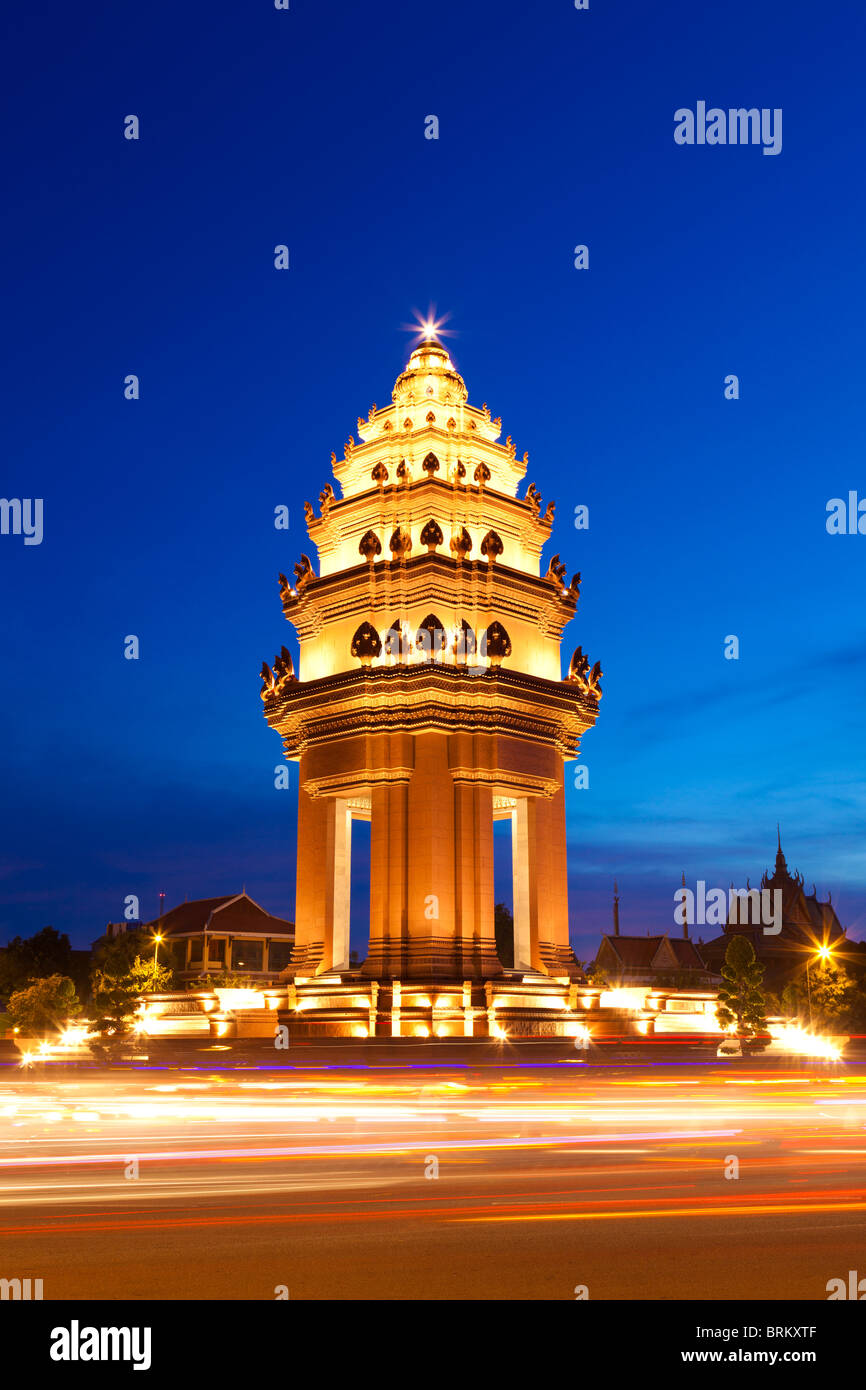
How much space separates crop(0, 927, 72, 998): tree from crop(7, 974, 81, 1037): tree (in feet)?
35.5

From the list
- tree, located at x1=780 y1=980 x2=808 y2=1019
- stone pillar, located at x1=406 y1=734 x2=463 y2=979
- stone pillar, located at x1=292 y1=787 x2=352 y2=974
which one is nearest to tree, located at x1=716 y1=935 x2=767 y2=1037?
stone pillar, located at x1=406 y1=734 x2=463 y2=979

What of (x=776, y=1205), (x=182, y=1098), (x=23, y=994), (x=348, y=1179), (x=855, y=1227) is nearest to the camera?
(x=855, y=1227)

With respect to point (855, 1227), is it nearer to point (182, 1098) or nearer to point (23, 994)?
point (182, 1098)

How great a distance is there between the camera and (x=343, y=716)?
4809cm

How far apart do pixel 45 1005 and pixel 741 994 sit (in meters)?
33.9

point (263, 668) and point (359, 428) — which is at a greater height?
point (359, 428)

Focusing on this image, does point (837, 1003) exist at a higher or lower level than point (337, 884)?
lower

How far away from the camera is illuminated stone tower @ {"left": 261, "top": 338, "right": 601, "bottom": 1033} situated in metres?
45.3

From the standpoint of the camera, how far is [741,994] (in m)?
57.3

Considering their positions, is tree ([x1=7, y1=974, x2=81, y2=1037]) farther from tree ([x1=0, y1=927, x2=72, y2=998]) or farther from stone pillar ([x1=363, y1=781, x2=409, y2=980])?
stone pillar ([x1=363, y1=781, x2=409, y2=980])

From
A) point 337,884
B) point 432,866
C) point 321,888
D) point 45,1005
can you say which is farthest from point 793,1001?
point 45,1005

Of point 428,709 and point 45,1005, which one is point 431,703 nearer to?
point 428,709

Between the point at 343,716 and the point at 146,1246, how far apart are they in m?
38.8

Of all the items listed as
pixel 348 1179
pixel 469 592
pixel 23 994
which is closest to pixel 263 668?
pixel 469 592
